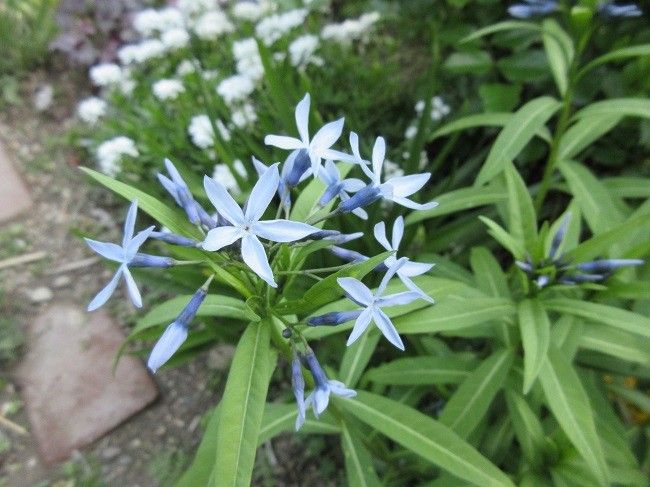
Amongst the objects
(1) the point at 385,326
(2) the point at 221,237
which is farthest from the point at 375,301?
(2) the point at 221,237

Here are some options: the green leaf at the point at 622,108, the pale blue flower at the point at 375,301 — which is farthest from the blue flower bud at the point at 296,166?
the green leaf at the point at 622,108

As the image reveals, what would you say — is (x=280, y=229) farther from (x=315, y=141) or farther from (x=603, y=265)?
(x=603, y=265)

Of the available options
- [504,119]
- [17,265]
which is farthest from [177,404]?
[504,119]

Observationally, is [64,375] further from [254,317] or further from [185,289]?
[254,317]

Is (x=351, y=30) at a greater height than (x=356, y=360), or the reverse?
(x=351, y=30)

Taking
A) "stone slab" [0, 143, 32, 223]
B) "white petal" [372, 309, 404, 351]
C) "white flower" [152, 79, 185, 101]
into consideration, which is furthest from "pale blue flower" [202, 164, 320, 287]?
"stone slab" [0, 143, 32, 223]

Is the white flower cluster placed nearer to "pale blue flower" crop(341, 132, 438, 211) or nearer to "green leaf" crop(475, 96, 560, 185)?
"green leaf" crop(475, 96, 560, 185)
